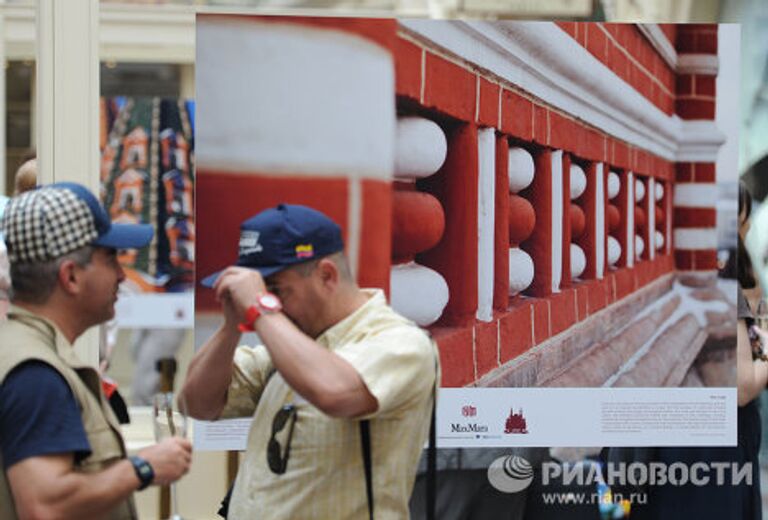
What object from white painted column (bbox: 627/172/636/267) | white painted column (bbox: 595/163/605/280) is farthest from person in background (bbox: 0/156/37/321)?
white painted column (bbox: 627/172/636/267)

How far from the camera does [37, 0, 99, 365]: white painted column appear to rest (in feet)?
14.7

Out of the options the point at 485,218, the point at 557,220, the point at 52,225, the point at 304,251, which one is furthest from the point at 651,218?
the point at 52,225

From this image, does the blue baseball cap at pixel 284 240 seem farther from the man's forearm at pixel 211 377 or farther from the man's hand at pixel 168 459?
the man's hand at pixel 168 459

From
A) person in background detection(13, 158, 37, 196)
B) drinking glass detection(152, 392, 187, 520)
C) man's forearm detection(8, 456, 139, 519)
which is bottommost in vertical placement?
man's forearm detection(8, 456, 139, 519)

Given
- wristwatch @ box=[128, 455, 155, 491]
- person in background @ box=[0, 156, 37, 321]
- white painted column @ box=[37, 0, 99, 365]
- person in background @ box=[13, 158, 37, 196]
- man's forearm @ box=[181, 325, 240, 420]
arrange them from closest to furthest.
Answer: wristwatch @ box=[128, 455, 155, 491] → man's forearm @ box=[181, 325, 240, 420] → white painted column @ box=[37, 0, 99, 365] → person in background @ box=[0, 156, 37, 321] → person in background @ box=[13, 158, 37, 196]

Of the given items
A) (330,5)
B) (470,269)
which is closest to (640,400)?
(470,269)

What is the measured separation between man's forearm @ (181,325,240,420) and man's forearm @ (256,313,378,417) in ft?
0.84

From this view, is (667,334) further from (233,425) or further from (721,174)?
(233,425)

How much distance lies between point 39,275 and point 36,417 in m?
0.33

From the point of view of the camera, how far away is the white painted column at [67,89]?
14.7 ft

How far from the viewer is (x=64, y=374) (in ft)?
9.27

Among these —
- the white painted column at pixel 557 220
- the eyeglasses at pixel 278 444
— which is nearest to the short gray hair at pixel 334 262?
the eyeglasses at pixel 278 444

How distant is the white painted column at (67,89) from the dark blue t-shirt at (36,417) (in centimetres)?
175

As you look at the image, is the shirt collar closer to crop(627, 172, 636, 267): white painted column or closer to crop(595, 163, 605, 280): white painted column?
crop(595, 163, 605, 280): white painted column
